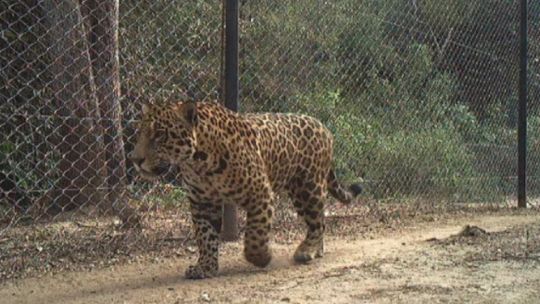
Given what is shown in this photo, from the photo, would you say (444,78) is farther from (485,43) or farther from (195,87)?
(195,87)

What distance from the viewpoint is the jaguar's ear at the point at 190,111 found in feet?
16.9

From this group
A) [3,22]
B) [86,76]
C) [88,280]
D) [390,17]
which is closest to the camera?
[88,280]

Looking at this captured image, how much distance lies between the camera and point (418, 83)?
384 inches

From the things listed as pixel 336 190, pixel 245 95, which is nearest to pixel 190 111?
pixel 336 190

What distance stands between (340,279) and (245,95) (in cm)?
333

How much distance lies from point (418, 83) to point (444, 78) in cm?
53

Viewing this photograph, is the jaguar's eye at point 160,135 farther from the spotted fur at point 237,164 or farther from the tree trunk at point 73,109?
the tree trunk at point 73,109

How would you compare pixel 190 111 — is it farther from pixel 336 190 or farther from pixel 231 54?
pixel 336 190

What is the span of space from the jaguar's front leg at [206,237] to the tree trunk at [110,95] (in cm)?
95

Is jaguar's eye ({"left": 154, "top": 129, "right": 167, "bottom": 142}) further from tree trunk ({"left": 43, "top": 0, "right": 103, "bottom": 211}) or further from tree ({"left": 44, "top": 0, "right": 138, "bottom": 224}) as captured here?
tree ({"left": 44, "top": 0, "right": 138, "bottom": 224})

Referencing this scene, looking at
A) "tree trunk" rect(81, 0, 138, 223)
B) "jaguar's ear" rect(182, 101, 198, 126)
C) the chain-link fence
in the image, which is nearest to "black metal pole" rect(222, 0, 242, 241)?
the chain-link fence

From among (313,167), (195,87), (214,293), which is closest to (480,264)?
(313,167)

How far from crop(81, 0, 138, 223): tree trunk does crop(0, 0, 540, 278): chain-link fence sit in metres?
0.01

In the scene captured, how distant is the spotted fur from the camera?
5.11 metres
